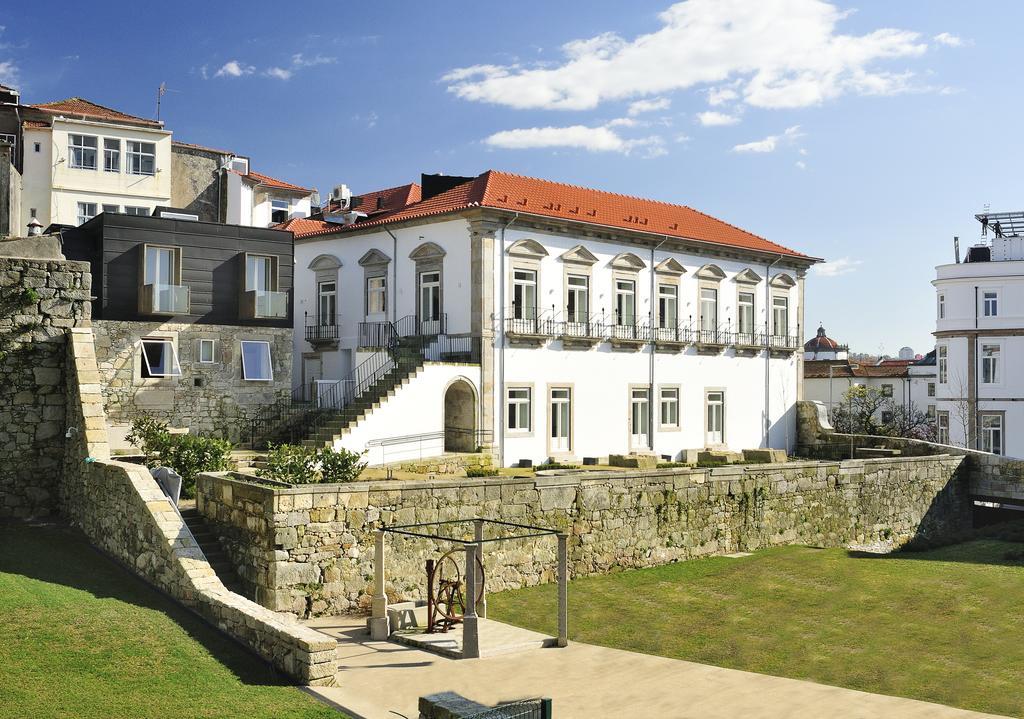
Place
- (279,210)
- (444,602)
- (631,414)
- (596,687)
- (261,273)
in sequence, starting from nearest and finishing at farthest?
(596,687) → (444,602) → (261,273) → (631,414) → (279,210)

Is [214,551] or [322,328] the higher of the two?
[322,328]

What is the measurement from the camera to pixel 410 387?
87.0 ft

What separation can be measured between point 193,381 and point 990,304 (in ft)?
128

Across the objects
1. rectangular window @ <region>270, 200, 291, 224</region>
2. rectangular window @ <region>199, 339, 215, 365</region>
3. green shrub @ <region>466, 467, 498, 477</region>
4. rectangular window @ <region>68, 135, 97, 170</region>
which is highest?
rectangular window @ <region>68, 135, 97, 170</region>

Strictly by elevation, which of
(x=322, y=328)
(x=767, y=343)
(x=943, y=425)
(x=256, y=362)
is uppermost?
(x=322, y=328)

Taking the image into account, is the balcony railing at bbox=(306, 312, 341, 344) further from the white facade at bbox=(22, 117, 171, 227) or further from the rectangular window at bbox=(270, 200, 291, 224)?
the rectangular window at bbox=(270, 200, 291, 224)

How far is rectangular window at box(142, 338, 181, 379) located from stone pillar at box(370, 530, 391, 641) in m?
12.8

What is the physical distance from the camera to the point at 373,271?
32031 mm

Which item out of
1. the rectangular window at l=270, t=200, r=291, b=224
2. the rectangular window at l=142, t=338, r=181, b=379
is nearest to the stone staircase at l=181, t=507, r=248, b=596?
the rectangular window at l=142, t=338, r=181, b=379

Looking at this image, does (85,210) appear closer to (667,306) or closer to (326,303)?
(326,303)

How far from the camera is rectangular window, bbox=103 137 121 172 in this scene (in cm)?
3625

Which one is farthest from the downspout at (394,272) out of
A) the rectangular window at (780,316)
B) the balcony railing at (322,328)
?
the rectangular window at (780,316)

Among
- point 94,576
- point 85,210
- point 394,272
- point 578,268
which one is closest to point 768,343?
point 578,268

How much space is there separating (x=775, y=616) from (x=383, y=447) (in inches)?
480
